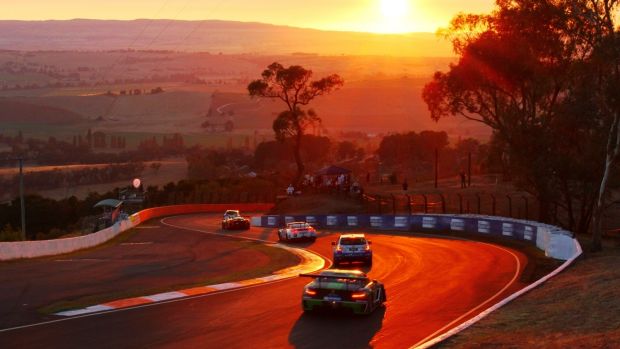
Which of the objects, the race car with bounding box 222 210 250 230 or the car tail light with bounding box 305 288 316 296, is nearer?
the car tail light with bounding box 305 288 316 296

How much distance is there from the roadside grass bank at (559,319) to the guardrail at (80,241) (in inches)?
900

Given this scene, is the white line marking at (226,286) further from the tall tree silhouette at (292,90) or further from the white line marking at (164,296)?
the tall tree silhouette at (292,90)

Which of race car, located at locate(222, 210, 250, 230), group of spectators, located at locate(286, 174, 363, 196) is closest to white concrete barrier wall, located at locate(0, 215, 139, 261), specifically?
race car, located at locate(222, 210, 250, 230)

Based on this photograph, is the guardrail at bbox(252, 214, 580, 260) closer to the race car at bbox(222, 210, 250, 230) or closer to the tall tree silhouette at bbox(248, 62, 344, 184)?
the race car at bbox(222, 210, 250, 230)

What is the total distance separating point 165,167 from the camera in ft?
443

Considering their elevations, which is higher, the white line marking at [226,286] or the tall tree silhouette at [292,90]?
the tall tree silhouette at [292,90]

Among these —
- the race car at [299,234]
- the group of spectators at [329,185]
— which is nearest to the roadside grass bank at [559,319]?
the race car at [299,234]

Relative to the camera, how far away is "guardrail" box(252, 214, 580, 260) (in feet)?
107

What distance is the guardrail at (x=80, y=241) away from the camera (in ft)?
115

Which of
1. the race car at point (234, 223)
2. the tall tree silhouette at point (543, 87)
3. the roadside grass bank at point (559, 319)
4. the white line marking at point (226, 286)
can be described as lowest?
the race car at point (234, 223)

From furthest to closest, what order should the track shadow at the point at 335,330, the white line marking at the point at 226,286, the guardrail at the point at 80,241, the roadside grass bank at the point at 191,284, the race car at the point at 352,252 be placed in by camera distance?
the guardrail at the point at 80,241 → the race car at the point at 352,252 → the white line marking at the point at 226,286 → the roadside grass bank at the point at 191,284 → the track shadow at the point at 335,330

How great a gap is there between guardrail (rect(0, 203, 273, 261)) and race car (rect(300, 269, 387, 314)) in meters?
19.3

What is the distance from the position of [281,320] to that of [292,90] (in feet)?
233

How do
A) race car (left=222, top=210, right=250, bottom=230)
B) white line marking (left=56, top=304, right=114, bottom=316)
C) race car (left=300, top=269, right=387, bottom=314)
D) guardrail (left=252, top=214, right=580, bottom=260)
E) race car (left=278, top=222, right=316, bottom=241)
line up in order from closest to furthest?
1. race car (left=300, top=269, right=387, bottom=314)
2. white line marking (left=56, top=304, right=114, bottom=316)
3. guardrail (left=252, top=214, right=580, bottom=260)
4. race car (left=278, top=222, right=316, bottom=241)
5. race car (left=222, top=210, right=250, bottom=230)
